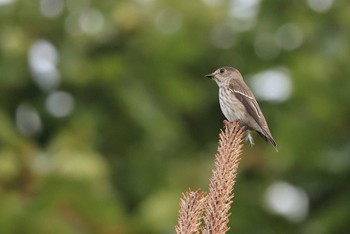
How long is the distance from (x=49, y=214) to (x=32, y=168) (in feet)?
4.88

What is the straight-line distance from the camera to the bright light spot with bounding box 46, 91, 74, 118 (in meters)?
16.4

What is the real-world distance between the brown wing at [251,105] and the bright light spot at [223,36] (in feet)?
31.9

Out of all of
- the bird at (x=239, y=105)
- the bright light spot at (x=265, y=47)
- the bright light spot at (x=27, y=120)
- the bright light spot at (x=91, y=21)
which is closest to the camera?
the bird at (x=239, y=105)

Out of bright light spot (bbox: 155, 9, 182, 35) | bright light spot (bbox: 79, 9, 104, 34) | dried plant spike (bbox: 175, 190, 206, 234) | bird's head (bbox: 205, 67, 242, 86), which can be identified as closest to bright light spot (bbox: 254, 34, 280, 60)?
bright light spot (bbox: 155, 9, 182, 35)

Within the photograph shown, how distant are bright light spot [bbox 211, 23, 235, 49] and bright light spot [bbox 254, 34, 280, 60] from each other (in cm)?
50

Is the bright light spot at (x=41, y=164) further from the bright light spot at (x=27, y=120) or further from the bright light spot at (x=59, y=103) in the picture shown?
the bright light spot at (x=59, y=103)

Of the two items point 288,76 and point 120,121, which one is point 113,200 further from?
point 288,76

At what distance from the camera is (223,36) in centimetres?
1812

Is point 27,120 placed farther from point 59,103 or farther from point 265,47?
point 265,47

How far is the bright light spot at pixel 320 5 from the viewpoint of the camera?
1869cm

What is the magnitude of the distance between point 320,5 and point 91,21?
455cm

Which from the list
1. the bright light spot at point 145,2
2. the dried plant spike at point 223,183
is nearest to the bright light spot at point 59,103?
the bright light spot at point 145,2

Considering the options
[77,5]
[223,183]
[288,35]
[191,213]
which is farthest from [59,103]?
[191,213]

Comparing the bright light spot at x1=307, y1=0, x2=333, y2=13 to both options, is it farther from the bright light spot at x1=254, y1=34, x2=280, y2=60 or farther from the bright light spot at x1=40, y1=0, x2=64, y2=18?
the bright light spot at x1=40, y1=0, x2=64, y2=18
